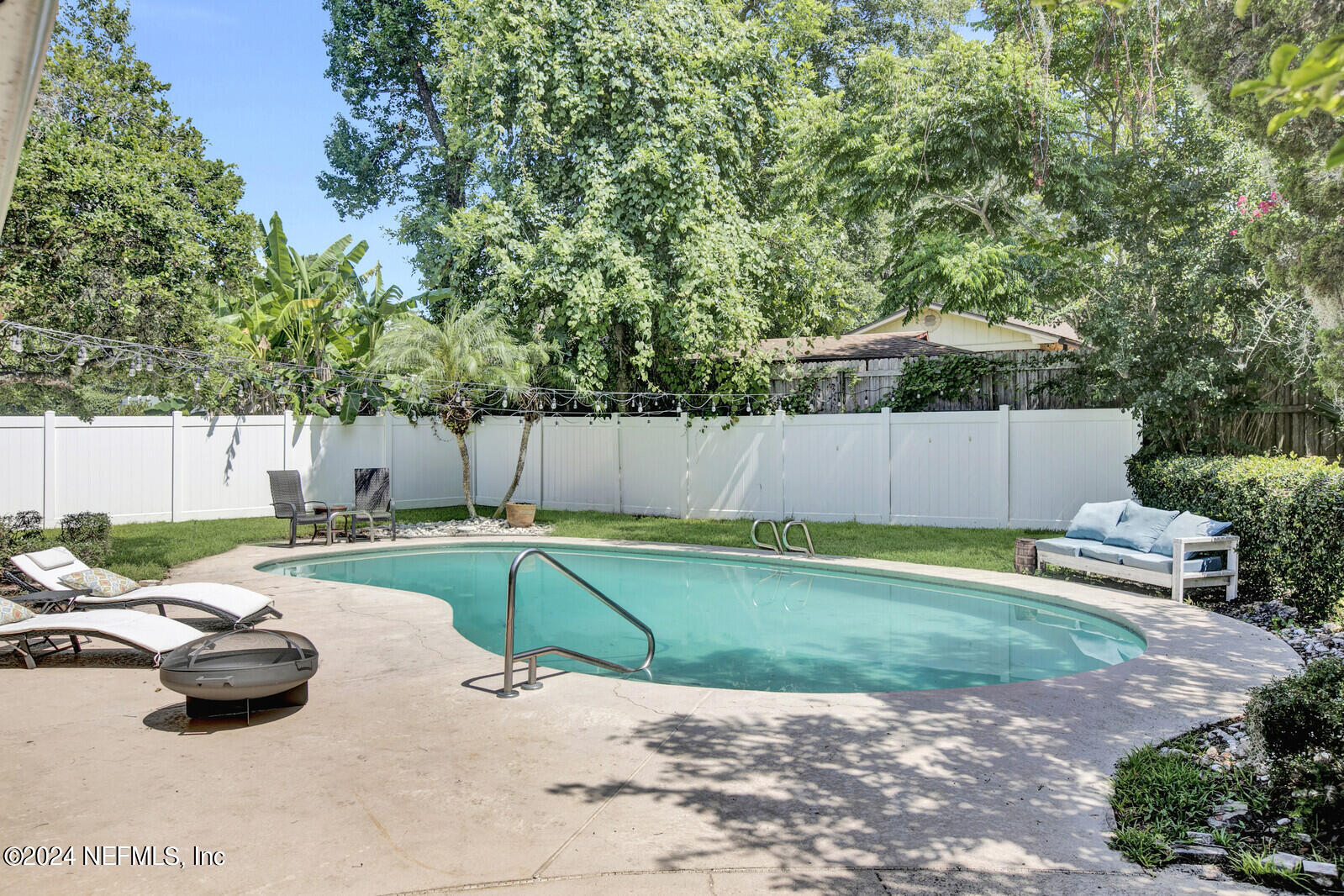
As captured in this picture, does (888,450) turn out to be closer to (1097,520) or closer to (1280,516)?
(1097,520)

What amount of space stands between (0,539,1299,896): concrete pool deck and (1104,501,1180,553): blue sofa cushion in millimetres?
2796

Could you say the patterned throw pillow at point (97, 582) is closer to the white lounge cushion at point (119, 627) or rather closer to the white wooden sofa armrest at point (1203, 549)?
the white lounge cushion at point (119, 627)

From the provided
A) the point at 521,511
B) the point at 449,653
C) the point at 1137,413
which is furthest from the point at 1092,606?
the point at 521,511

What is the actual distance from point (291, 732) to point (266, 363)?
1324cm

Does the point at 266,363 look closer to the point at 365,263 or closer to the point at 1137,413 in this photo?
the point at 365,263

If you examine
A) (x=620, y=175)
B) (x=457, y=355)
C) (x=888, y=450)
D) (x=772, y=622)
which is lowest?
(x=772, y=622)

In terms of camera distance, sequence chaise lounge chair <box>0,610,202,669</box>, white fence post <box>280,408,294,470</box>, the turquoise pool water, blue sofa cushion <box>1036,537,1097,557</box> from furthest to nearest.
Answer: white fence post <box>280,408,294,470</box> → blue sofa cushion <box>1036,537,1097,557</box> → the turquoise pool water → chaise lounge chair <box>0,610,202,669</box>

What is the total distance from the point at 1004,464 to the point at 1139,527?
3.98 meters

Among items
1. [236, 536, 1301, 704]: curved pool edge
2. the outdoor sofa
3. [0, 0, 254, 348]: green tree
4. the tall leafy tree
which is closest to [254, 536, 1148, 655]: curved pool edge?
[236, 536, 1301, 704]: curved pool edge

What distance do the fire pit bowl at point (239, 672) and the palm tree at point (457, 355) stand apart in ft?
31.0

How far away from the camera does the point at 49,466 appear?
1387 centimetres

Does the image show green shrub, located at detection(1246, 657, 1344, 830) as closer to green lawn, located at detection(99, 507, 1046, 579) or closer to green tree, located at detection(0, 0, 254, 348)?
green lawn, located at detection(99, 507, 1046, 579)

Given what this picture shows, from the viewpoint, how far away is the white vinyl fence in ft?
42.2

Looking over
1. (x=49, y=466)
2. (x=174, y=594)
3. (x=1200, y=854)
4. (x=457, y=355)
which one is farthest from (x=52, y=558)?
(x=1200, y=854)
